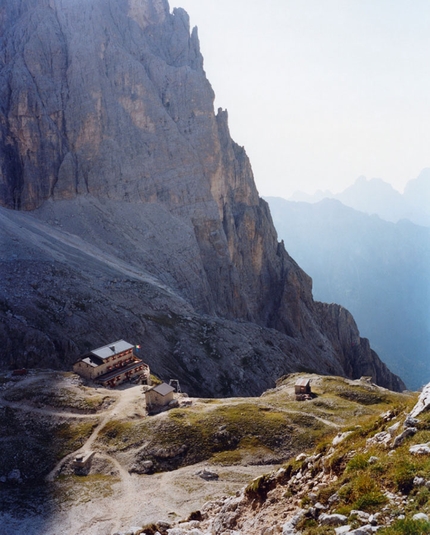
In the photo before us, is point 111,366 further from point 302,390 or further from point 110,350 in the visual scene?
point 302,390

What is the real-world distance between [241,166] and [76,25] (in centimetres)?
7765

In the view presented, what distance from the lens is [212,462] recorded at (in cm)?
5112

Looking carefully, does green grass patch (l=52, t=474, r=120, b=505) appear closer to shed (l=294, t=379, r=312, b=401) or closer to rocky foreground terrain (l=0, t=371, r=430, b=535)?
rocky foreground terrain (l=0, t=371, r=430, b=535)

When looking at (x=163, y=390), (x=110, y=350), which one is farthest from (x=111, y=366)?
(x=163, y=390)

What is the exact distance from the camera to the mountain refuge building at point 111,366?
7255cm

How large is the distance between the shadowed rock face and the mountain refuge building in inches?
1518

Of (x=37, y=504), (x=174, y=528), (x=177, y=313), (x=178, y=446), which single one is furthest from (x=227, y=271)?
(x=174, y=528)

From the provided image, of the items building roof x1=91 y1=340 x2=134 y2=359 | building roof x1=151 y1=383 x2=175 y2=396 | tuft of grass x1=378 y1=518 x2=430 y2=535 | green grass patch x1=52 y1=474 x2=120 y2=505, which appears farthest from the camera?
building roof x1=91 y1=340 x2=134 y2=359

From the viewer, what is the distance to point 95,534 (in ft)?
130

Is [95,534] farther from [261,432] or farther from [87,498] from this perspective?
[261,432]

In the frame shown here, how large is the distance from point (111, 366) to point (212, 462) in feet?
97.5

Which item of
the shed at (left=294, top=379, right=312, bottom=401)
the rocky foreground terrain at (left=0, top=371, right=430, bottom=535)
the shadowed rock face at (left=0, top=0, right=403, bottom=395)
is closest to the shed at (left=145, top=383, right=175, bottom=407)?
the rocky foreground terrain at (left=0, top=371, right=430, bottom=535)

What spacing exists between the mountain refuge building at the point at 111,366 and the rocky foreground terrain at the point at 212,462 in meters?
2.91

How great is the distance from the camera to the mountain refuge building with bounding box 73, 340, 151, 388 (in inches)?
2856
